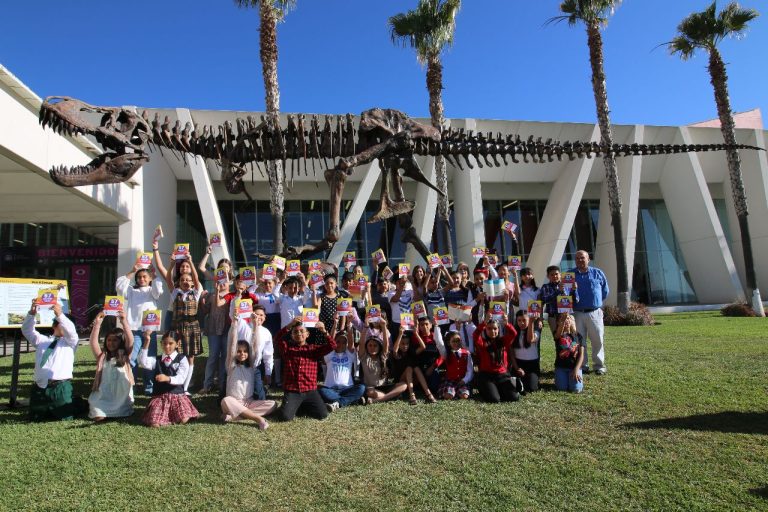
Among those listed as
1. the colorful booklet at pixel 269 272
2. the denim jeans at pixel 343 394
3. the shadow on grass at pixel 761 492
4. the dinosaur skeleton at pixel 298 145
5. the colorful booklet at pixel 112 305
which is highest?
the dinosaur skeleton at pixel 298 145

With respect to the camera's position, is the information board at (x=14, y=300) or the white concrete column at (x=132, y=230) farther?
the white concrete column at (x=132, y=230)

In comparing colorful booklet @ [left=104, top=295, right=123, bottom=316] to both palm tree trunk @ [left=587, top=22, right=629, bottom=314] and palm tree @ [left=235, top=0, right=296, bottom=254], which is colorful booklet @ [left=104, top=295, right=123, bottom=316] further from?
palm tree trunk @ [left=587, top=22, right=629, bottom=314]

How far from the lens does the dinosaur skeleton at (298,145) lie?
22.7ft

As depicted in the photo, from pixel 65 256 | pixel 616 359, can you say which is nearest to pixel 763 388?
pixel 616 359

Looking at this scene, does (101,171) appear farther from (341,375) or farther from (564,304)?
(564,304)

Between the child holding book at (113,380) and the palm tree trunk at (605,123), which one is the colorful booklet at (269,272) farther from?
the palm tree trunk at (605,123)

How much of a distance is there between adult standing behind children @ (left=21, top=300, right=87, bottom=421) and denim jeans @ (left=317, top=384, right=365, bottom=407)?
3.09 metres

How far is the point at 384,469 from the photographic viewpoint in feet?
13.3

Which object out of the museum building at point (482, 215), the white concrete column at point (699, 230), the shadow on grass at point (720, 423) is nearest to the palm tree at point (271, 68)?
the museum building at point (482, 215)

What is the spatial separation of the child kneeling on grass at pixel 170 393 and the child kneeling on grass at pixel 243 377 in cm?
49

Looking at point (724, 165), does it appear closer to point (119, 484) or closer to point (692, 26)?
point (692, 26)

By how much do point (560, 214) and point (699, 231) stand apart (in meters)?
7.39

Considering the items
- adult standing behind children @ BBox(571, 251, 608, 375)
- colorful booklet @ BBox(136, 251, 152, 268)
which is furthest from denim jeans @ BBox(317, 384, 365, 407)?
adult standing behind children @ BBox(571, 251, 608, 375)

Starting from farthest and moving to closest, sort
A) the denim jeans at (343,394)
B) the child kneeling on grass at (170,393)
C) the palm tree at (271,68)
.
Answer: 1. the palm tree at (271,68)
2. the denim jeans at (343,394)
3. the child kneeling on grass at (170,393)
